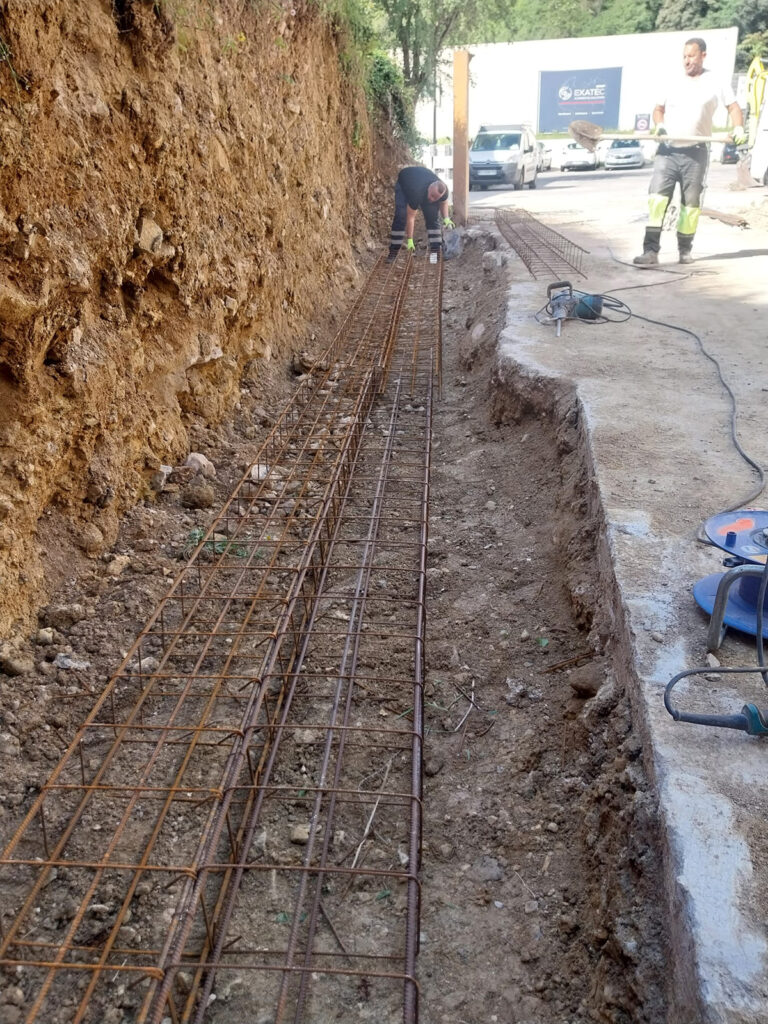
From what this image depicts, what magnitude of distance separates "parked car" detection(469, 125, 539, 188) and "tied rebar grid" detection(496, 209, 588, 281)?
8814 millimetres

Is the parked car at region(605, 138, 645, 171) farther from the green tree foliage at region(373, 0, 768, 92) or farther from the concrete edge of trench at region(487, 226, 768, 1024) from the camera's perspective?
the concrete edge of trench at region(487, 226, 768, 1024)

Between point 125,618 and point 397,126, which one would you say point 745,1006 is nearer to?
point 125,618

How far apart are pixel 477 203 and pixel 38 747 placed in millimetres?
16533

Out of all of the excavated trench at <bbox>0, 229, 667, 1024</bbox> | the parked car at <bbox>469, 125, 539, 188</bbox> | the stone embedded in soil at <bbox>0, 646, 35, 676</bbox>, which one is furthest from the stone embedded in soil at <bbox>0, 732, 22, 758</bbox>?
the parked car at <bbox>469, 125, 539, 188</bbox>

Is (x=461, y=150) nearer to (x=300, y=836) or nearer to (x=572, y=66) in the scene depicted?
(x=300, y=836)

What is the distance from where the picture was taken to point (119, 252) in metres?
3.74

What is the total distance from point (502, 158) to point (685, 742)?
21140 millimetres

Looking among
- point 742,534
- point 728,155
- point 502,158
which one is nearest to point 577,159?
point 728,155

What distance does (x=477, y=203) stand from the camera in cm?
1708

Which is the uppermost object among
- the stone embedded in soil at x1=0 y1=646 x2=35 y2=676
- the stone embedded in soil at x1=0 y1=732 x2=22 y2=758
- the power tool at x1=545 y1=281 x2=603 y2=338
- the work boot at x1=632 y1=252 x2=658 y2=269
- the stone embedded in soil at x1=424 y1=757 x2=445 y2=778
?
the work boot at x1=632 y1=252 x2=658 y2=269

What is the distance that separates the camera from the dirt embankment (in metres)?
3.09

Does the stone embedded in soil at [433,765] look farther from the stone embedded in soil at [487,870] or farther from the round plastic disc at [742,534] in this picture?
the round plastic disc at [742,534]

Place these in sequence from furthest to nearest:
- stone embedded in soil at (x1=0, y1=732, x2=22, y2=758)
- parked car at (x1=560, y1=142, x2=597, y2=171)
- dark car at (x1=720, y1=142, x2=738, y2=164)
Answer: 1. parked car at (x1=560, y1=142, x2=597, y2=171)
2. dark car at (x1=720, y1=142, x2=738, y2=164)
3. stone embedded in soil at (x1=0, y1=732, x2=22, y2=758)

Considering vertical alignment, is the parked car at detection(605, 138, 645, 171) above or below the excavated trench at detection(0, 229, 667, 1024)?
above
